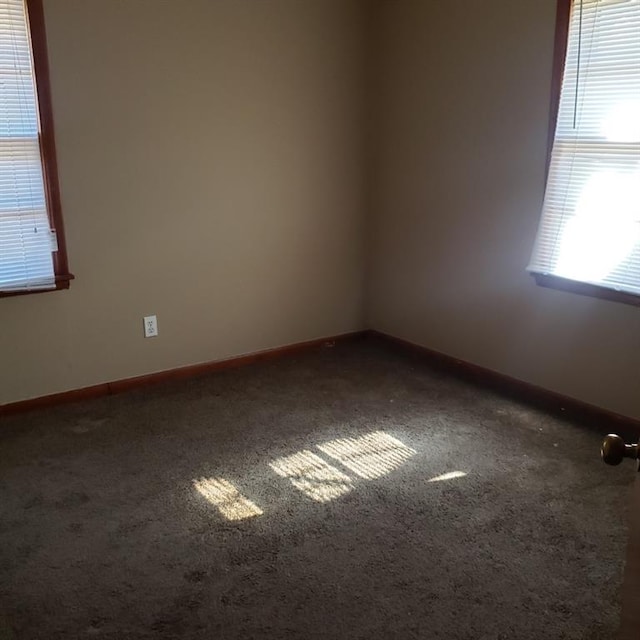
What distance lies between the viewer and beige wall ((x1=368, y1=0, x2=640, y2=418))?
10.9 ft

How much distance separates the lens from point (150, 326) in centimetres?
376

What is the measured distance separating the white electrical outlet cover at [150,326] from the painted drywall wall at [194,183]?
0.12 feet

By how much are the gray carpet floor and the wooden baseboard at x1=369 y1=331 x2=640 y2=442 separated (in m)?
0.11

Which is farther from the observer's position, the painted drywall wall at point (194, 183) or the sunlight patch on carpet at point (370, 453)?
the painted drywall wall at point (194, 183)

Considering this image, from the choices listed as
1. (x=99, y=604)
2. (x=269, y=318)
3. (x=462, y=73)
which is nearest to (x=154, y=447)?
(x=99, y=604)

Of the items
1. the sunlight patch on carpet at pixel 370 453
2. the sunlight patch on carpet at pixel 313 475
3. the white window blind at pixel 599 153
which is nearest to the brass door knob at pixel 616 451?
the sunlight patch on carpet at pixel 313 475

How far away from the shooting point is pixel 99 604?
209 centimetres

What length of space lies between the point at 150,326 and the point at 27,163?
1024 millimetres

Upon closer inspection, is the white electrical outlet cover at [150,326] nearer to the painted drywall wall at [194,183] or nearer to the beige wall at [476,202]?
the painted drywall wall at [194,183]

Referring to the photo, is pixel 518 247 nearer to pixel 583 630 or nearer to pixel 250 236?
pixel 250 236

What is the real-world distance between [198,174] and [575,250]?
1958 mm

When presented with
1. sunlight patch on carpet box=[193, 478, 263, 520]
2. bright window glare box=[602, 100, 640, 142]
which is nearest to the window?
sunlight patch on carpet box=[193, 478, 263, 520]

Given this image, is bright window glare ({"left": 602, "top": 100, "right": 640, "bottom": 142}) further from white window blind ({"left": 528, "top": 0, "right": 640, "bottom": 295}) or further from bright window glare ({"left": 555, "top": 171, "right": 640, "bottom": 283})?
bright window glare ({"left": 555, "top": 171, "right": 640, "bottom": 283})

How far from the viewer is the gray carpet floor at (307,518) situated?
205 cm
